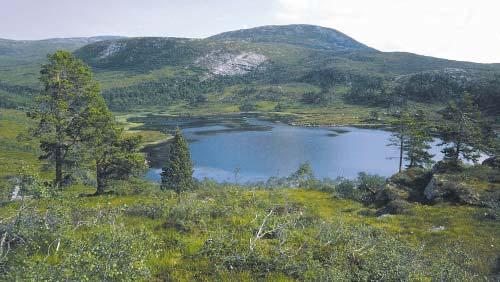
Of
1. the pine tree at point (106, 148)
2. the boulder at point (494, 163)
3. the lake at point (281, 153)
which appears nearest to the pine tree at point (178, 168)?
the pine tree at point (106, 148)

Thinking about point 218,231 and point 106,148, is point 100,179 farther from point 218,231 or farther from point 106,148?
point 218,231

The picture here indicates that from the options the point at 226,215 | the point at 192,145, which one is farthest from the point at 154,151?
the point at 226,215

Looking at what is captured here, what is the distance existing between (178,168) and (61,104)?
112ft

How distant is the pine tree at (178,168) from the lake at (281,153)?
27.8 metres

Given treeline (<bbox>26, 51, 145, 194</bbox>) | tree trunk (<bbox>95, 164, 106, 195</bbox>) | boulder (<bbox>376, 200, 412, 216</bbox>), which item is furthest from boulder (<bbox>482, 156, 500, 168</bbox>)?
tree trunk (<bbox>95, 164, 106, 195</bbox>)

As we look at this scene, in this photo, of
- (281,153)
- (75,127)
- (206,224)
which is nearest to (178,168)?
(75,127)

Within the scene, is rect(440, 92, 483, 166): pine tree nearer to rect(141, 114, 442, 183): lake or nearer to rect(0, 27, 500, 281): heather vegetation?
rect(0, 27, 500, 281): heather vegetation

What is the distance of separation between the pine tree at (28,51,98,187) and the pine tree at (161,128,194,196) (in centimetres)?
2882

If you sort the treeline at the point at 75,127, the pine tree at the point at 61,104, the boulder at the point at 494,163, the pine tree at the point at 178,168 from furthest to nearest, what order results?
the pine tree at the point at 178,168, the boulder at the point at 494,163, the treeline at the point at 75,127, the pine tree at the point at 61,104

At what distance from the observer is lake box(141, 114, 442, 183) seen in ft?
401

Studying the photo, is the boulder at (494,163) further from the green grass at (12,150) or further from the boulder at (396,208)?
the green grass at (12,150)

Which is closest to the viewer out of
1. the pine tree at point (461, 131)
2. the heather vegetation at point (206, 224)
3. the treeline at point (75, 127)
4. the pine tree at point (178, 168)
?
the heather vegetation at point (206, 224)

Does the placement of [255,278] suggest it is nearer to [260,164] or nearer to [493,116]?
[260,164]

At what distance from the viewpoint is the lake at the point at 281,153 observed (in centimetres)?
12238
